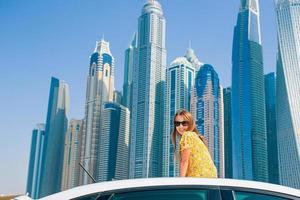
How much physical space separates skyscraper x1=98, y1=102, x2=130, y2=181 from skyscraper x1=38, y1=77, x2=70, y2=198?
28.4 meters

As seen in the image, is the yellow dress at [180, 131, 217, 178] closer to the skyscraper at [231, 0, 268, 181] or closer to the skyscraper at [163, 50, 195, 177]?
the skyscraper at [231, 0, 268, 181]

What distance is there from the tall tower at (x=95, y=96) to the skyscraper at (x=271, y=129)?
55.2 m

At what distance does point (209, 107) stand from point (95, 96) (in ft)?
139

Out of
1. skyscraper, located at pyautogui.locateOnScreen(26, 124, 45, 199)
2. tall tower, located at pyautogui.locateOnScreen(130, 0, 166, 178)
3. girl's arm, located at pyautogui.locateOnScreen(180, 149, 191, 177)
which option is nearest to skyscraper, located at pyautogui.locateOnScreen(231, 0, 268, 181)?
tall tower, located at pyautogui.locateOnScreen(130, 0, 166, 178)

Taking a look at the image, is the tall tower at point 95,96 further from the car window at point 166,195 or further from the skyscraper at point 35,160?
the car window at point 166,195

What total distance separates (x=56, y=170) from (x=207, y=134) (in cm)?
5997

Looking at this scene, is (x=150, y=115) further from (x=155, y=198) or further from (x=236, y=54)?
(x=155, y=198)

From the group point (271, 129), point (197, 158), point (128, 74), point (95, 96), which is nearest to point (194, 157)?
point (197, 158)

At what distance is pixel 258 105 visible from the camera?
13762 centimetres

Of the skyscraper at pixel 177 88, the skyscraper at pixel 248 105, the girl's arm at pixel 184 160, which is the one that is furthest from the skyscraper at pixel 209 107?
the girl's arm at pixel 184 160

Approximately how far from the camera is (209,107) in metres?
149

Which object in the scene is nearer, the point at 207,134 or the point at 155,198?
the point at 155,198

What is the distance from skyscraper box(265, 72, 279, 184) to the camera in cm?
13488

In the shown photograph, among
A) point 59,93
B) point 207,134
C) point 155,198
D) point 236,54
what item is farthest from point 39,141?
point 155,198
